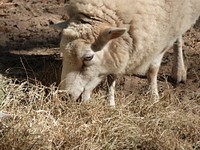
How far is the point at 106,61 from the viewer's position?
16.5 feet

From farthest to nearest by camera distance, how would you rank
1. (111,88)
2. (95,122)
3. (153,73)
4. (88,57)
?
(153,73)
(111,88)
(88,57)
(95,122)

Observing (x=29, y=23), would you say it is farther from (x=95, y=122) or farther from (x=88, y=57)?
(x=95, y=122)

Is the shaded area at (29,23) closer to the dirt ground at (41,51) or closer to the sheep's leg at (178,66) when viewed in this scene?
the dirt ground at (41,51)

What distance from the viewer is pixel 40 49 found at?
6664mm

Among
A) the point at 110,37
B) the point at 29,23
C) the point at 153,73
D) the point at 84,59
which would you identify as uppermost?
the point at 110,37

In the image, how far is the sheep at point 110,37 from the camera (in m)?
4.87

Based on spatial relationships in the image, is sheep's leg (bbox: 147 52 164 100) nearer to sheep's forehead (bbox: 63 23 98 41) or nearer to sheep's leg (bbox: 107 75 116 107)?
sheep's leg (bbox: 107 75 116 107)

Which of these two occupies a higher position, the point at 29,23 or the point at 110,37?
the point at 110,37

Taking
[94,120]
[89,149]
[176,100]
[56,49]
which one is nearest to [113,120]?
[94,120]

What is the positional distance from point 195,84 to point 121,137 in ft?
5.24

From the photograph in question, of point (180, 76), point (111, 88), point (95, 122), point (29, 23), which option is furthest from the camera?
point (29, 23)

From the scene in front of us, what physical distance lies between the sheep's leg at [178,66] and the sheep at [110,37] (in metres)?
0.70

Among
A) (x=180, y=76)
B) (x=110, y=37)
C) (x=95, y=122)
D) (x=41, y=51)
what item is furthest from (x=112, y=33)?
(x=41, y=51)

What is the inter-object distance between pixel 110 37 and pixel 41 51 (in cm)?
194
